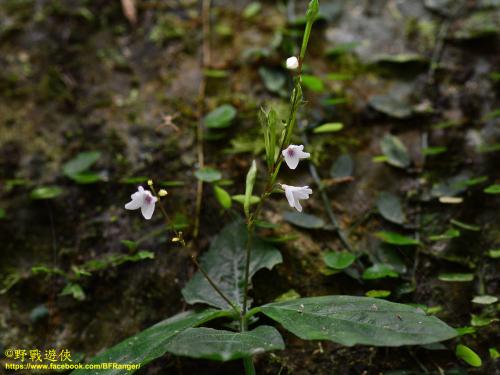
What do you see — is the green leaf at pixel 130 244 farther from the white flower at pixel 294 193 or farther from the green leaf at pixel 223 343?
the white flower at pixel 294 193

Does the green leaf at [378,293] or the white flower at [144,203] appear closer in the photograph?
the white flower at [144,203]

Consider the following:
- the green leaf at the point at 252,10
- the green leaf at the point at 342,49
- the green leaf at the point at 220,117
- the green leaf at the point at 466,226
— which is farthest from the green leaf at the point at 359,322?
the green leaf at the point at 252,10

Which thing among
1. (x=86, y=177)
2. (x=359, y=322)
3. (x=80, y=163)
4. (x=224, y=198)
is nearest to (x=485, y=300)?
(x=359, y=322)

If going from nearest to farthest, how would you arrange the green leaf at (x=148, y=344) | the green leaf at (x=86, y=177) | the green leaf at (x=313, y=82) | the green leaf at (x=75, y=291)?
the green leaf at (x=148, y=344), the green leaf at (x=75, y=291), the green leaf at (x=86, y=177), the green leaf at (x=313, y=82)

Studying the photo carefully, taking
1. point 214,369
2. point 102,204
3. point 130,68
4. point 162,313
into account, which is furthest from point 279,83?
point 214,369

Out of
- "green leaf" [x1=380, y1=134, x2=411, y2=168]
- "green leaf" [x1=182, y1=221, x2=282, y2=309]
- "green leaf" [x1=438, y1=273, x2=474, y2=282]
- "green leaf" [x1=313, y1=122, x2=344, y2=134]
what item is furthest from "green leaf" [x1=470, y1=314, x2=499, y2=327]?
"green leaf" [x1=313, y1=122, x2=344, y2=134]
